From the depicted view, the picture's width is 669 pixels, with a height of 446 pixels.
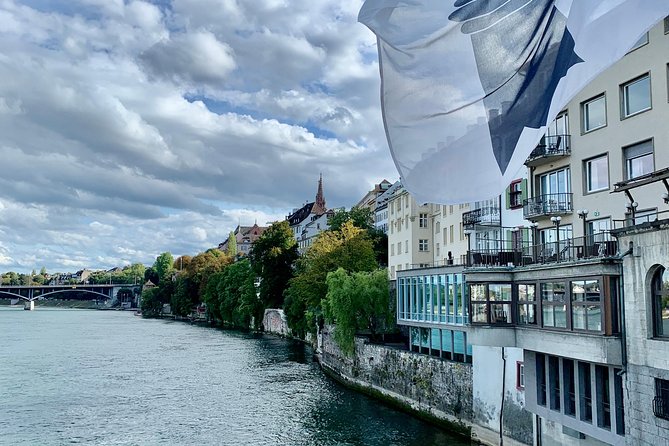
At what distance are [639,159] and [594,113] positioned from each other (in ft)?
8.94

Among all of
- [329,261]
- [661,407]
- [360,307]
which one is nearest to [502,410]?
[661,407]

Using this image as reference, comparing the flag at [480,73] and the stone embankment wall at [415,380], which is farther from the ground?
the flag at [480,73]

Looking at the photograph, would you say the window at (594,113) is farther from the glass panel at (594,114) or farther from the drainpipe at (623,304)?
the drainpipe at (623,304)

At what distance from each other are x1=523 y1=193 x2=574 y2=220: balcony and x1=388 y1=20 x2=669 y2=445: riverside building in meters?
0.06

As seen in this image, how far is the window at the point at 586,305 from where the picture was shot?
17558mm

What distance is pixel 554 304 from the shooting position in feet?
65.6

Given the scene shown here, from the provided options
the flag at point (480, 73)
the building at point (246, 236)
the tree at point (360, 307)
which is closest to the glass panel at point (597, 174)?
the flag at point (480, 73)

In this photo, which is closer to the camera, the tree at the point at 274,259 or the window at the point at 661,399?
the window at the point at 661,399

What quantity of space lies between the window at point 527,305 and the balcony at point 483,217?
11342 millimetres

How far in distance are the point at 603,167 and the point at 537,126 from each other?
17681 mm

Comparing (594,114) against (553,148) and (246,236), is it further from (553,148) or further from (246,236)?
(246,236)

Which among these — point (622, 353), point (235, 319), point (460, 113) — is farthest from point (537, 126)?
point (235, 319)

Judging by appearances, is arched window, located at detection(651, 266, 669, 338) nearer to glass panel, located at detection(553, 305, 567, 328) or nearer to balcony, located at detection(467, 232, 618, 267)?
balcony, located at detection(467, 232, 618, 267)

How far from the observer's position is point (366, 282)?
41469 millimetres
